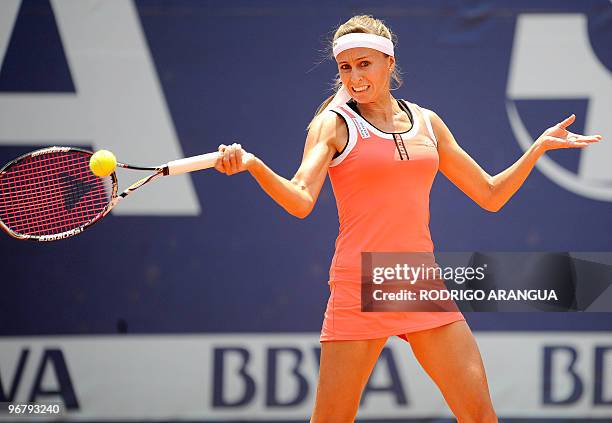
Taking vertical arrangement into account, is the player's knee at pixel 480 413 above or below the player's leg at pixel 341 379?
below

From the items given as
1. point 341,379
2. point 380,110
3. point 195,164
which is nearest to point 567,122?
point 380,110

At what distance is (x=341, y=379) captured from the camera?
10.9 feet

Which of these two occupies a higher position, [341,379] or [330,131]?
[330,131]

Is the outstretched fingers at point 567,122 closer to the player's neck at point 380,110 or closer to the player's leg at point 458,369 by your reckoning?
the player's neck at point 380,110

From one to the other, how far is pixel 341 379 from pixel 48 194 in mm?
1811

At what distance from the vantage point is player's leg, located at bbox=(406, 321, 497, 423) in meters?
3.31

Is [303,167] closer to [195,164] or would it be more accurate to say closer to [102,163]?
[195,164]

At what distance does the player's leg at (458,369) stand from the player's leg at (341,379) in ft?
0.70

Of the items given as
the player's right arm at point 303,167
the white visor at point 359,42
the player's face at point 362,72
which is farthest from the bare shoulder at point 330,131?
the white visor at point 359,42

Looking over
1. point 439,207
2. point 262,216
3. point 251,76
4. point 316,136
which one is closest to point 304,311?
point 262,216

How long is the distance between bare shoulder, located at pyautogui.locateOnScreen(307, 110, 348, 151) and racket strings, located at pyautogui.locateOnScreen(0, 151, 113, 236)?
101cm

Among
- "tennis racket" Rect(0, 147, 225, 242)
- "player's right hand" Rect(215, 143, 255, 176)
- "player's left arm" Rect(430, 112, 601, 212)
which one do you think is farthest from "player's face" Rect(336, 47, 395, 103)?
"tennis racket" Rect(0, 147, 225, 242)

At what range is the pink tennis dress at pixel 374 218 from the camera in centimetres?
340

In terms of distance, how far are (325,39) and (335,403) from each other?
245 centimetres
